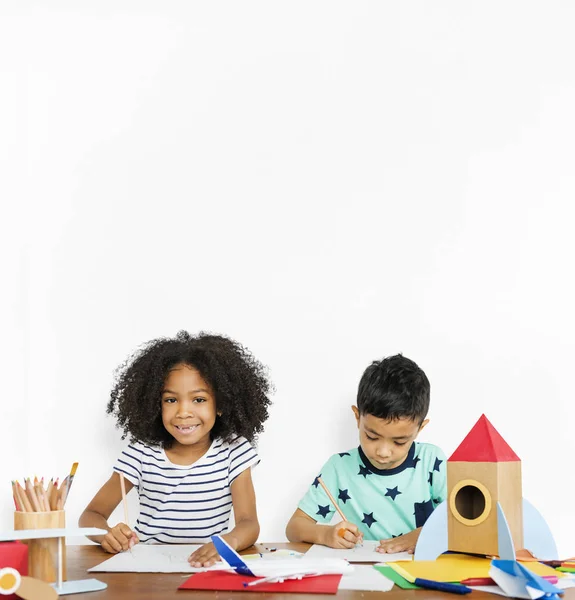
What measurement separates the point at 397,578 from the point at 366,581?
40 millimetres

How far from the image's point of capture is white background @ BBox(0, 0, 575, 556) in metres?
1.94

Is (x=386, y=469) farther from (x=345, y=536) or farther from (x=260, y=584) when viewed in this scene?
(x=260, y=584)

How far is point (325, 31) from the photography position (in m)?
2.03

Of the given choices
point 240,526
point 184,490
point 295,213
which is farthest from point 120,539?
point 295,213

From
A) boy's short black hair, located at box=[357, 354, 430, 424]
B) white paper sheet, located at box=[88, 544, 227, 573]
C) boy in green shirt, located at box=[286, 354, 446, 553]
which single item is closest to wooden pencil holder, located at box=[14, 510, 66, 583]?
white paper sheet, located at box=[88, 544, 227, 573]

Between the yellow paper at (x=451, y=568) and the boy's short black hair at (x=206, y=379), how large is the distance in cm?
64

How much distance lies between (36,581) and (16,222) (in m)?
1.30

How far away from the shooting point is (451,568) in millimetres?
1053

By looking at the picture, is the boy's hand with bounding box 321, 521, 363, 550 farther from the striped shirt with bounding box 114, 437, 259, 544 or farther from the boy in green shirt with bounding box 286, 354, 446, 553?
the striped shirt with bounding box 114, 437, 259, 544

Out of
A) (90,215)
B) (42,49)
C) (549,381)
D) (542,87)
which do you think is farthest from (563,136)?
(42,49)

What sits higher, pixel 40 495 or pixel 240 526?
pixel 40 495

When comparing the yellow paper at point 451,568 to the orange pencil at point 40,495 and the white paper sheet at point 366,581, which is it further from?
the orange pencil at point 40,495

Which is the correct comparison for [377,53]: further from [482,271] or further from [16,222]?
[16,222]

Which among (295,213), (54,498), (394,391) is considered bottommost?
(54,498)
